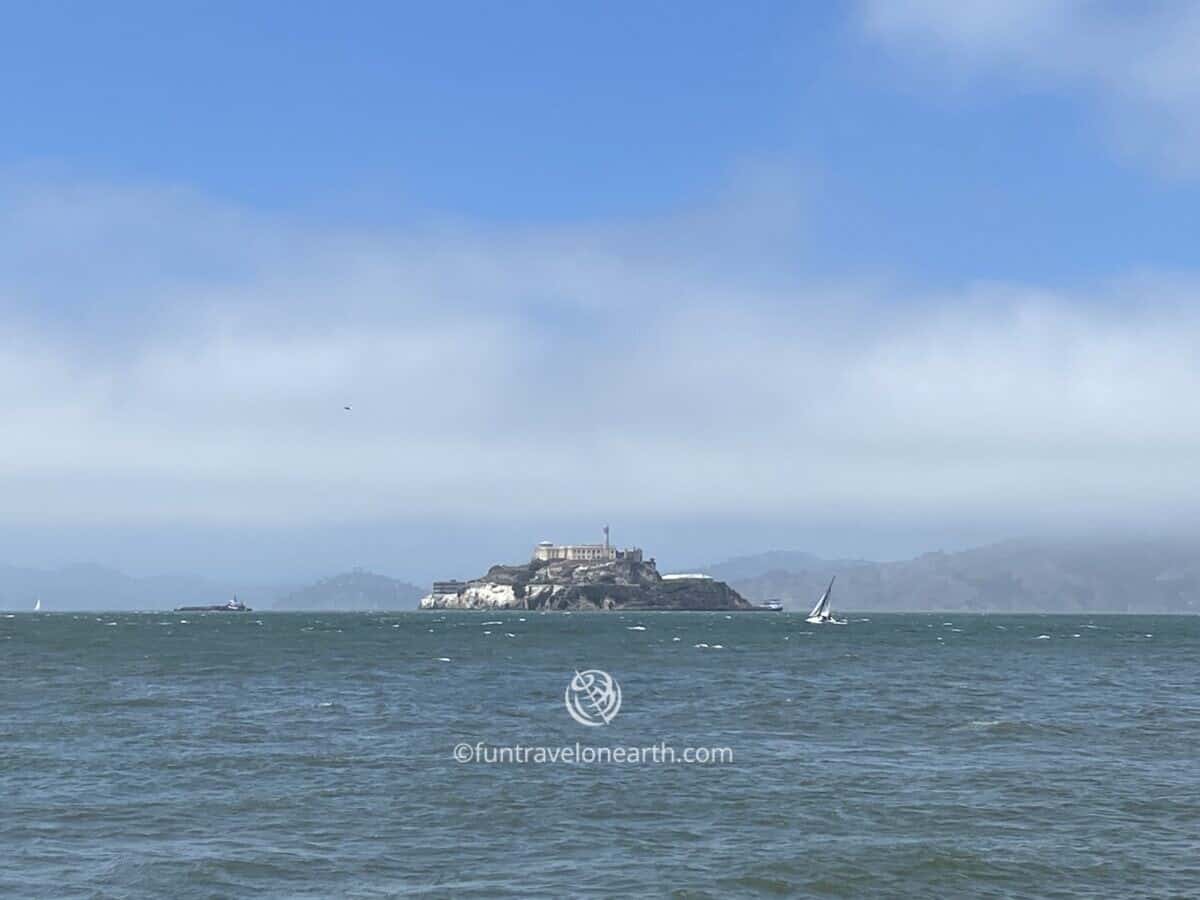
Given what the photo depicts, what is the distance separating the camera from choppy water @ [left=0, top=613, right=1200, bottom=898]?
30.3 meters

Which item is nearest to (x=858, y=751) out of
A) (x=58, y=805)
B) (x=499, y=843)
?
(x=499, y=843)

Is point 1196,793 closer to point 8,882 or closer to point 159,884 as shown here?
point 159,884

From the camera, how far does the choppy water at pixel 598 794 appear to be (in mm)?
30281

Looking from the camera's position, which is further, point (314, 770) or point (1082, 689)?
point (1082, 689)

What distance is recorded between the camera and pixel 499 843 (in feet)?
111

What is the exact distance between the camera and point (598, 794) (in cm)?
4141

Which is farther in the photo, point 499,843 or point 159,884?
point 499,843

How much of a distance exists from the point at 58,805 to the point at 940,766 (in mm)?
34168

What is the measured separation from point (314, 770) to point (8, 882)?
1710 cm

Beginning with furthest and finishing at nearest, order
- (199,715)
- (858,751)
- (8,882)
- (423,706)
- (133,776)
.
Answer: (423,706), (199,715), (858,751), (133,776), (8,882)

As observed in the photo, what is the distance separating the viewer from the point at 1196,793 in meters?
41.6

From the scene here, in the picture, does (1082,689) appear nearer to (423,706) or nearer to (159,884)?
(423,706)

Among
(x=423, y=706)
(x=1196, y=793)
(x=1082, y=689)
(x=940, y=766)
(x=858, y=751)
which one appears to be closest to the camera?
(x=1196, y=793)

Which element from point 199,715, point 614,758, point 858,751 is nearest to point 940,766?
point 858,751
